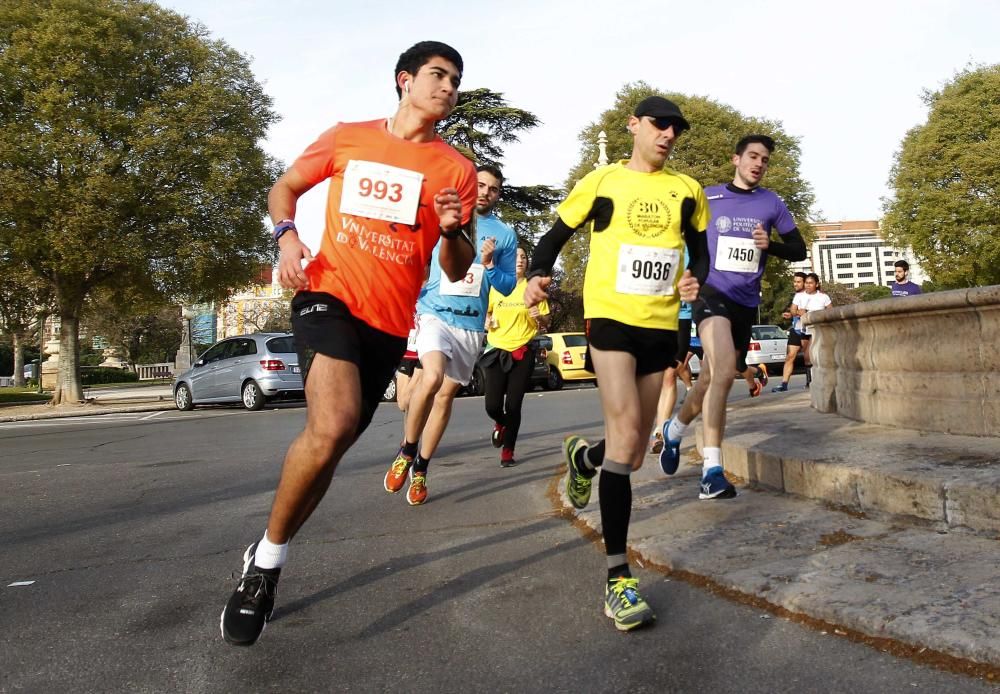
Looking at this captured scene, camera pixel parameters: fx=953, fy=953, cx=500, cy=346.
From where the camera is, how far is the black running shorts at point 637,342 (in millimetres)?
3824

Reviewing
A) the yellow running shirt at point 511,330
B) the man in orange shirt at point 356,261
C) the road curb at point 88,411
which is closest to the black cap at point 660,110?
the man in orange shirt at point 356,261

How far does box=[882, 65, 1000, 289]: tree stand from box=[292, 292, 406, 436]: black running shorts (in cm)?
5075

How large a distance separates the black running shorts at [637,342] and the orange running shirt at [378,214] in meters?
0.72

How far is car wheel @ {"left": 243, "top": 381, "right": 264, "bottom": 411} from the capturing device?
19.7 m

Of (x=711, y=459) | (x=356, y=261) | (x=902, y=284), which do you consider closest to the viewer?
(x=356, y=261)

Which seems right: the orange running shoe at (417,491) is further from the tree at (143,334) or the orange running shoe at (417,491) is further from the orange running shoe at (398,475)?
the tree at (143,334)

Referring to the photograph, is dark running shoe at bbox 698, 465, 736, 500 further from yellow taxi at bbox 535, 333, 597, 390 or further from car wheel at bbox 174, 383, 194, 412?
yellow taxi at bbox 535, 333, 597, 390

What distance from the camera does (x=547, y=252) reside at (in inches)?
154

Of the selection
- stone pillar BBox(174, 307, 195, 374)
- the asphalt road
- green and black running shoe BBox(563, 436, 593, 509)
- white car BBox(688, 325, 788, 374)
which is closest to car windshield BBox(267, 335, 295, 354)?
the asphalt road

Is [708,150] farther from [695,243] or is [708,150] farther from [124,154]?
[695,243]

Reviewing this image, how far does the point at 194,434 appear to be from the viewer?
43.8ft

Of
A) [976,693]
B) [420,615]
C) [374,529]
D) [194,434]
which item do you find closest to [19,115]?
[194,434]

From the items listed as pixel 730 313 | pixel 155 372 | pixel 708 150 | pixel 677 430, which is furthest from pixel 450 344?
pixel 155 372

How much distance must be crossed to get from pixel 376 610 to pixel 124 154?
22.9 meters
